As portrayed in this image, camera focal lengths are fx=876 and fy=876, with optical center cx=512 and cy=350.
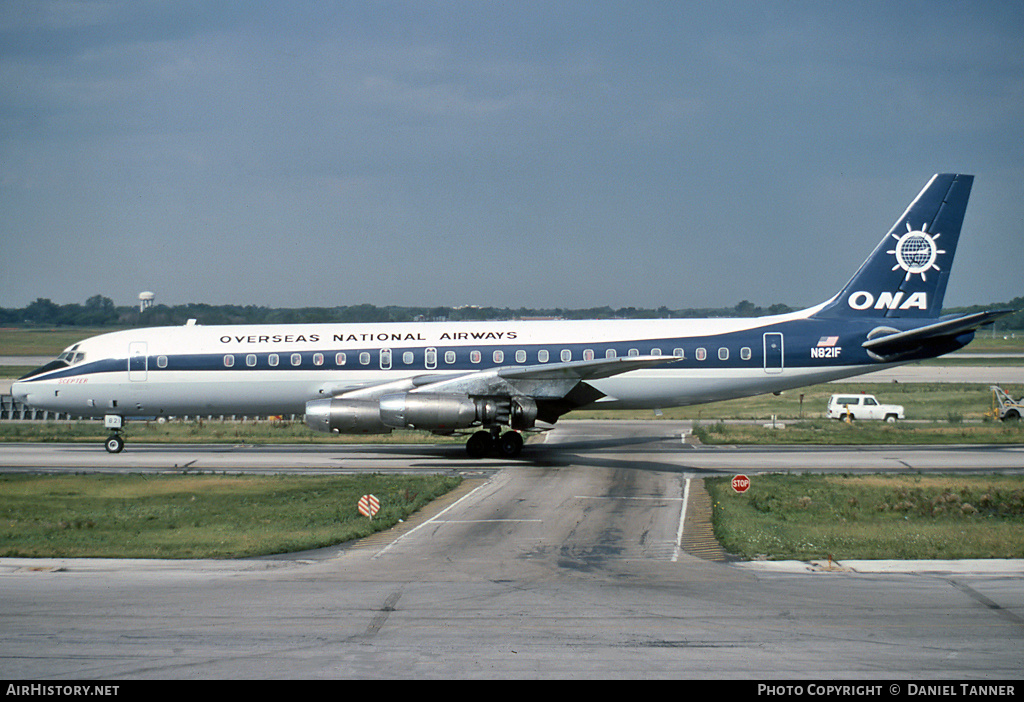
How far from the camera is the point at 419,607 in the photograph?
13.3 meters

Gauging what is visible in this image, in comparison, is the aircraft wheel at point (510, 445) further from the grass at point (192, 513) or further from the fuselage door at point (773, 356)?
the fuselage door at point (773, 356)

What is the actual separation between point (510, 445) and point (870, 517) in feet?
47.9

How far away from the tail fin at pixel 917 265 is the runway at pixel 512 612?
18.2 meters

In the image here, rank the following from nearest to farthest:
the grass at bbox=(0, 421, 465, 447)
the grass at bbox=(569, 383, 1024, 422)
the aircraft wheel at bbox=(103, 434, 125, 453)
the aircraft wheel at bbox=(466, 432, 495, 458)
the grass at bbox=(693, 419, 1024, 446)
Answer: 1. the aircraft wheel at bbox=(466, 432, 495, 458)
2. the aircraft wheel at bbox=(103, 434, 125, 453)
3. the grass at bbox=(693, 419, 1024, 446)
4. the grass at bbox=(0, 421, 465, 447)
5. the grass at bbox=(569, 383, 1024, 422)

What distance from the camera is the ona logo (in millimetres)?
34781

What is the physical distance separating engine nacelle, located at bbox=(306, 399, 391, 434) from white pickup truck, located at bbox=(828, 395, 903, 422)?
88.9 ft

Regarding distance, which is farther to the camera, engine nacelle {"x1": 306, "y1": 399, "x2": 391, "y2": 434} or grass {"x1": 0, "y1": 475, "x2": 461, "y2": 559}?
engine nacelle {"x1": 306, "y1": 399, "x2": 391, "y2": 434}

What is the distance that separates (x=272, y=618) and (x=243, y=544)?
606cm

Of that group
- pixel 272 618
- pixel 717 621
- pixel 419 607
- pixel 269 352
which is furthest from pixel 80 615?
pixel 269 352

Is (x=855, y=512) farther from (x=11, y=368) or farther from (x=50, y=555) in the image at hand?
(x=11, y=368)

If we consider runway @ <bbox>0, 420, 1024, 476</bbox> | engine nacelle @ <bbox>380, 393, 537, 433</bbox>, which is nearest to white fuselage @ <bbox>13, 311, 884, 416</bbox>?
runway @ <bbox>0, 420, 1024, 476</bbox>

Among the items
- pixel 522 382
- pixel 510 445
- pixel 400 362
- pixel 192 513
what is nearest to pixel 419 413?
pixel 522 382

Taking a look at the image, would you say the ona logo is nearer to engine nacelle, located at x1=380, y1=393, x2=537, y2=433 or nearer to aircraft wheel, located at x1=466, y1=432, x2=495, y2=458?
engine nacelle, located at x1=380, y1=393, x2=537, y2=433

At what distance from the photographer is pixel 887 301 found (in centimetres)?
3481
